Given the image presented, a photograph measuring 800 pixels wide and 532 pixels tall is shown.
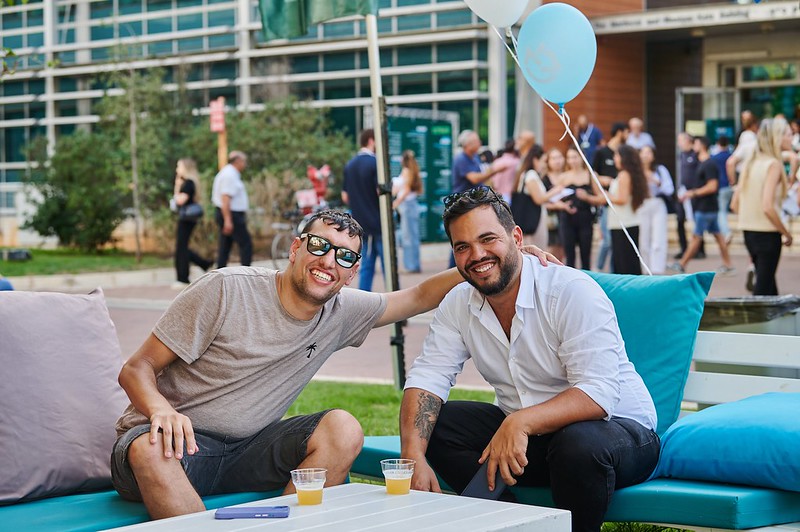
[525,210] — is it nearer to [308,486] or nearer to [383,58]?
[308,486]

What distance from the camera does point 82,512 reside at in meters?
3.88

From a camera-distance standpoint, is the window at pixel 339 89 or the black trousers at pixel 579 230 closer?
the black trousers at pixel 579 230

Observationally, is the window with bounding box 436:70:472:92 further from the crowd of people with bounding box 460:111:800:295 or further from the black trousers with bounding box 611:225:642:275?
the black trousers with bounding box 611:225:642:275

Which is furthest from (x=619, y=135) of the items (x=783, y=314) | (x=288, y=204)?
(x=783, y=314)

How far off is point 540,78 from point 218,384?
2504 mm

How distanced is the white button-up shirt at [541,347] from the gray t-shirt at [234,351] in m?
0.45

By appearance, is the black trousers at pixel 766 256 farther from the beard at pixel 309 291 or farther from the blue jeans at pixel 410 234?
the blue jeans at pixel 410 234

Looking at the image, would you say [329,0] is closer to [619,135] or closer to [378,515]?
[378,515]

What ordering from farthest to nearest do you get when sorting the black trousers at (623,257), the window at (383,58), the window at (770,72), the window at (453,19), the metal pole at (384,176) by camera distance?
the window at (383,58)
the window at (770,72)
the window at (453,19)
the black trousers at (623,257)
the metal pole at (384,176)

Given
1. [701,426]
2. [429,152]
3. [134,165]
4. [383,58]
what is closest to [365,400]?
[701,426]

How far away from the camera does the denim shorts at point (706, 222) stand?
15.9 meters

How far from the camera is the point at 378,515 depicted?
3205 mm

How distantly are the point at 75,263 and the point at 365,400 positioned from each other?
41.7 ft

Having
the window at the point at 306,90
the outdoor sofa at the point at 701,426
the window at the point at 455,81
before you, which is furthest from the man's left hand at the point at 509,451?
the window at the point at 306,90
